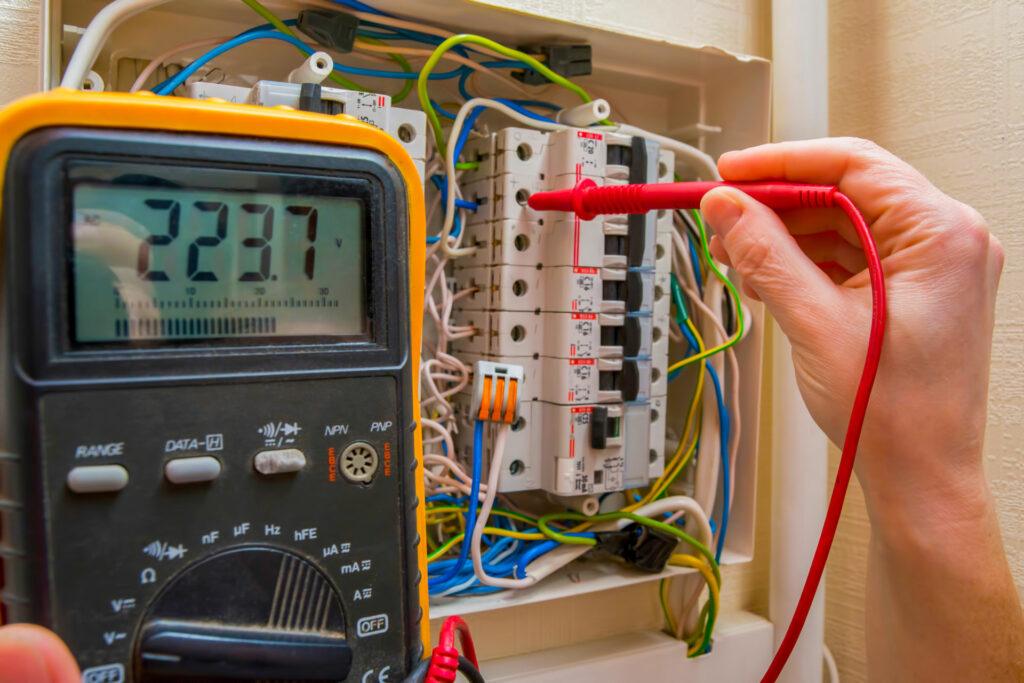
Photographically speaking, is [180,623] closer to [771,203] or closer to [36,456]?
[36,456]

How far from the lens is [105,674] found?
367 mm

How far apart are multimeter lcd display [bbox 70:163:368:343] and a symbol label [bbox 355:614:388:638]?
0.17 meters

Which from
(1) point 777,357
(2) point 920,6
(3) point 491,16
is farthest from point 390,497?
(2) point 920,6

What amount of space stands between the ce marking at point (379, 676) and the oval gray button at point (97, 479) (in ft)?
0.57

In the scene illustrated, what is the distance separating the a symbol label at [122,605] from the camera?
37 centimetres

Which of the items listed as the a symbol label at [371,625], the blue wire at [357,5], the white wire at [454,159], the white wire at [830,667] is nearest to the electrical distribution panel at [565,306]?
the white wire at [454,159]

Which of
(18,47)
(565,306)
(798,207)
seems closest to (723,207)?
(798,207)

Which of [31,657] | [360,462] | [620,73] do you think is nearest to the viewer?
[31,657]

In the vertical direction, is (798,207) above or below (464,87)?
below

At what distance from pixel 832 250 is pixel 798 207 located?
0.32 ft

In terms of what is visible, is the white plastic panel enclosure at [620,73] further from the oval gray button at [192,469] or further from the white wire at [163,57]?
the oval gray button at [192,469]

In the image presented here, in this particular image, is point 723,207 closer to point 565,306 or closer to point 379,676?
point 565,306

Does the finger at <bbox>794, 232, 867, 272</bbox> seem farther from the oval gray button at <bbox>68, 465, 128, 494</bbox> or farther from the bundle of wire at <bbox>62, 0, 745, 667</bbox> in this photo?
the oval gray button at <bbox>68, 465, 128, 494</bbox>

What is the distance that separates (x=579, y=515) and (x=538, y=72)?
436mm
